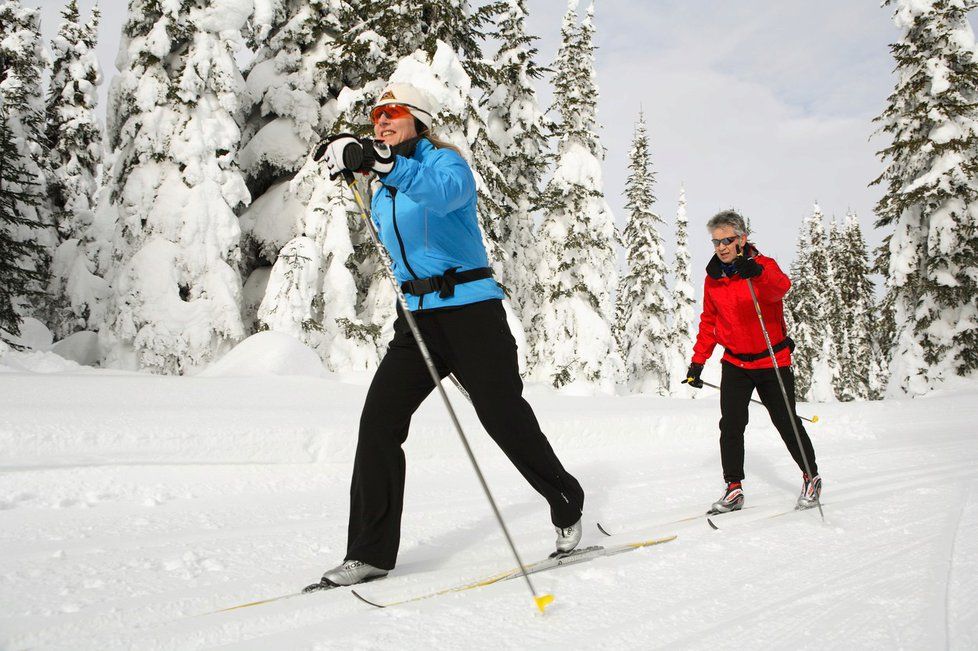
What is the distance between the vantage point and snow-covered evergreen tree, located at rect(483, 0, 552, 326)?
64.2ft

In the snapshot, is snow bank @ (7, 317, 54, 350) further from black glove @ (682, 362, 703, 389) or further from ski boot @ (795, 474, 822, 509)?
ski boot @ (795, 474, 822, 509)

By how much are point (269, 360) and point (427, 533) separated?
537 cm

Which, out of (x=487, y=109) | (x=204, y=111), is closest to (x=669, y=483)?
(x=204, y=111)

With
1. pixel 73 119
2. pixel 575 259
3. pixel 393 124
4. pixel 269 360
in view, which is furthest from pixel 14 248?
pixel 393 124

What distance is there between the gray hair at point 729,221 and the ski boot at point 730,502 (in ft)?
6.38

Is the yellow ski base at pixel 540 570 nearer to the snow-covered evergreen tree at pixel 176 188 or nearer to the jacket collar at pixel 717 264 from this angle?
the jacket collar at pixel 717 264

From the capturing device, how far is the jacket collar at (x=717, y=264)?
4.82m

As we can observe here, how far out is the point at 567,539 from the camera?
132 inches

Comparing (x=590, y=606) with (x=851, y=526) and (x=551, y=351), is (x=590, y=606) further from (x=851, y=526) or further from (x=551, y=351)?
(x=551, y=351)

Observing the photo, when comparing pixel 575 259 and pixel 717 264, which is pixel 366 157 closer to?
pixel 717 264

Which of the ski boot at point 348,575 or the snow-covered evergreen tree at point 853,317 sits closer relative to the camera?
the ski boot at point 348,575

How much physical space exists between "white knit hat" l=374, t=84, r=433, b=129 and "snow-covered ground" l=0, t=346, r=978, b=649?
7.65ft

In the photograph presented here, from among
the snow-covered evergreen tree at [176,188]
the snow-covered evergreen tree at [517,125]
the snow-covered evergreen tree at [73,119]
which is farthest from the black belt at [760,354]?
the snow-covered evergreen tree at [73,119]

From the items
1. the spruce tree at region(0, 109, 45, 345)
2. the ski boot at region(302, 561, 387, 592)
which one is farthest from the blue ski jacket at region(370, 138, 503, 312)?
the spruce tree at region(0, 109, 45, 345)
